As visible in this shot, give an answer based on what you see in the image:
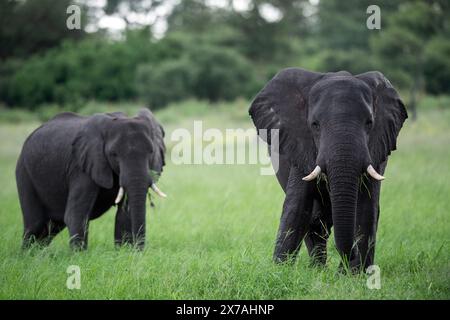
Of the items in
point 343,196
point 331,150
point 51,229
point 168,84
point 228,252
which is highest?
point 331,150

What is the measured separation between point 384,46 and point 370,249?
74.0ft

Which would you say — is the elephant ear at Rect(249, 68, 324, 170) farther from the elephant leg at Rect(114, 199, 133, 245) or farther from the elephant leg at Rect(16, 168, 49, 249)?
the elephant leg at Rect(16, 168, 49, 249)

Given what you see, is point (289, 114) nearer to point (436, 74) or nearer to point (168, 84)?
point (168, 84)

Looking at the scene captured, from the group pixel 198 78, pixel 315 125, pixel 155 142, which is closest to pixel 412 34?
pixel 198 78

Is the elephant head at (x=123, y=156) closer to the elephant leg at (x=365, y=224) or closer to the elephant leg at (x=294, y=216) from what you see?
the elephant leg at (x=294, y=216)

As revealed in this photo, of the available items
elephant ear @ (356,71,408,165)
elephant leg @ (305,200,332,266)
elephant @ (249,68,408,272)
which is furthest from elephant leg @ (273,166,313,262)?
elephant ear @ (356,71,408,165)

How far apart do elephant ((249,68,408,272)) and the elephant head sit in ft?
5.98

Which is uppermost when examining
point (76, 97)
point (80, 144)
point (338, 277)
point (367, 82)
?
point (367, 82)

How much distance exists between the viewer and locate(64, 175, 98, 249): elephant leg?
7852 mm

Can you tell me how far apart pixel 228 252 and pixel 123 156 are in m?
1.60

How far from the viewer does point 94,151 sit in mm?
8086

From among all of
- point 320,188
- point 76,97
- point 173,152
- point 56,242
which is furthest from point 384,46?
point 320,188
